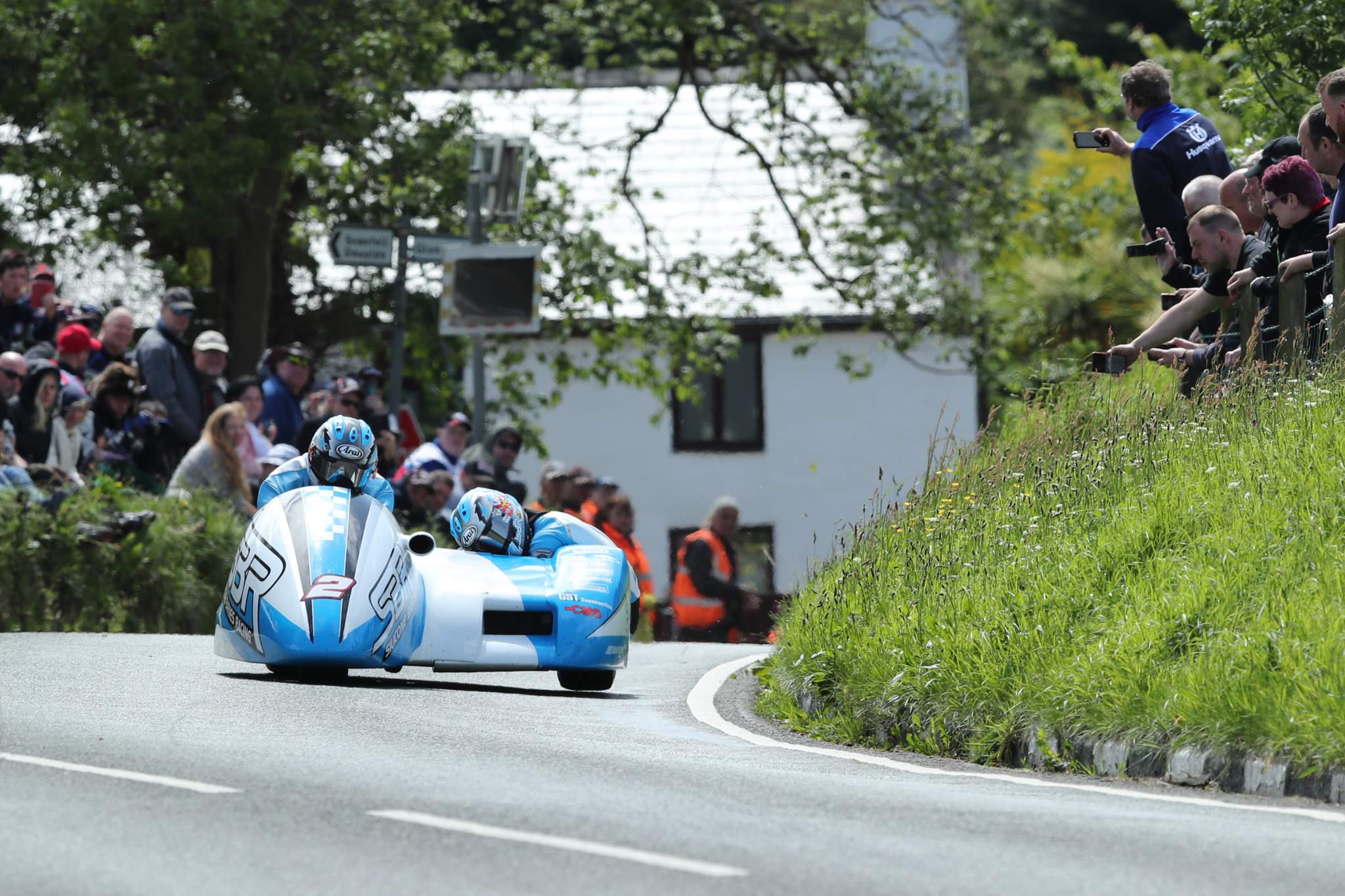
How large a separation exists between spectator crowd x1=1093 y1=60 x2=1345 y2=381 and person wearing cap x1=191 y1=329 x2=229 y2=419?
24.3ft

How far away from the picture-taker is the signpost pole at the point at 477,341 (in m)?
18.9

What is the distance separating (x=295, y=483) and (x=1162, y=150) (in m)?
5.80

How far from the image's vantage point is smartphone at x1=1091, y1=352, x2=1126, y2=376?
13379 millimetres

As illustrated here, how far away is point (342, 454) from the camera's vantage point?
13.1 metres

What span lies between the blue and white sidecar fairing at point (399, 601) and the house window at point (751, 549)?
2357 centimetres

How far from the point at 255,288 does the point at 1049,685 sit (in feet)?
52.4

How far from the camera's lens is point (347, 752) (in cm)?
925

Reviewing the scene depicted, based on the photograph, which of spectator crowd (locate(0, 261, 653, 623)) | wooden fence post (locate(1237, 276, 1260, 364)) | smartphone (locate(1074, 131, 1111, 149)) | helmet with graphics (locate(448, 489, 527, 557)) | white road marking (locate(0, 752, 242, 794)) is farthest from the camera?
spectator crowd (locate(0, 261, 653, 623))

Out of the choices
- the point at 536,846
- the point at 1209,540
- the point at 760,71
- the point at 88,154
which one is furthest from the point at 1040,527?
the point at 760,71

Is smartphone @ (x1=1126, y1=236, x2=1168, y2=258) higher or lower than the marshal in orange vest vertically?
higher

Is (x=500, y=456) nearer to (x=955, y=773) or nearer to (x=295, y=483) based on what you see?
(x=295, y=483)

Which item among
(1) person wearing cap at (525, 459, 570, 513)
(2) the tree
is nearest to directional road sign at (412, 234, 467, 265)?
(1) person wearing cap at (525, 459, 570, 513)

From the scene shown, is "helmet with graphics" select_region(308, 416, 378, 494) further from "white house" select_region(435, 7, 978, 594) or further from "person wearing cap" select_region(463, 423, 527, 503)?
"white house" select_region(435, 7, 978, 594)

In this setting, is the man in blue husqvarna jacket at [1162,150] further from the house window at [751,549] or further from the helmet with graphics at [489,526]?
the house window at [751,549]
